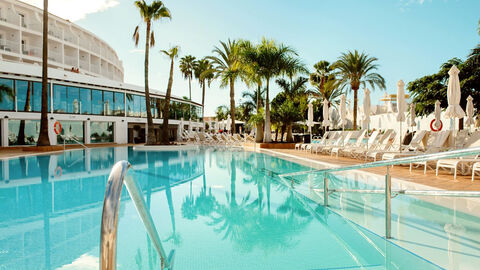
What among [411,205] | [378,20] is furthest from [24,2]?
[411,205]

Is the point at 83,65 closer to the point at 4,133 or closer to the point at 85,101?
the point at 85,101

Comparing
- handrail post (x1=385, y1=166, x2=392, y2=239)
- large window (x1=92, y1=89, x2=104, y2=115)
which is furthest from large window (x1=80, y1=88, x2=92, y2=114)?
handrail post (x1=385, y1=166, x2=392, y2=239)

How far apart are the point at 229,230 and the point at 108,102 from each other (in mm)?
27237

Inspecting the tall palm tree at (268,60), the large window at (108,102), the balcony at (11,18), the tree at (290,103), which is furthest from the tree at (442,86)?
the balcony at (11,18)

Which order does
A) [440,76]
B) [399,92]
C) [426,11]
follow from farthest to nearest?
[440,76] → [426,11] → [399,92]

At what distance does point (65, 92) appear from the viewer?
24734 mm

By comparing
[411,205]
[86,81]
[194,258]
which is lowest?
[194,258]

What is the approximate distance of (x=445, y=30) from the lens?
712 inches

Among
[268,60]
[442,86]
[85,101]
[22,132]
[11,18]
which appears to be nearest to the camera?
[268,60]

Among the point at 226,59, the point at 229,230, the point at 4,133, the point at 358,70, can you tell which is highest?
the point at 226,59

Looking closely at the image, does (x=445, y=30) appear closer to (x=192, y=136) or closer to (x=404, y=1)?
(x=404, y=1)

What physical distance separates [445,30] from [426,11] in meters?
2.52

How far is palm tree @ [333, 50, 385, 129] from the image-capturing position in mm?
22672

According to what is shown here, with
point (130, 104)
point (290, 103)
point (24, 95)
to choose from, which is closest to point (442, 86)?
point (290, 103)
